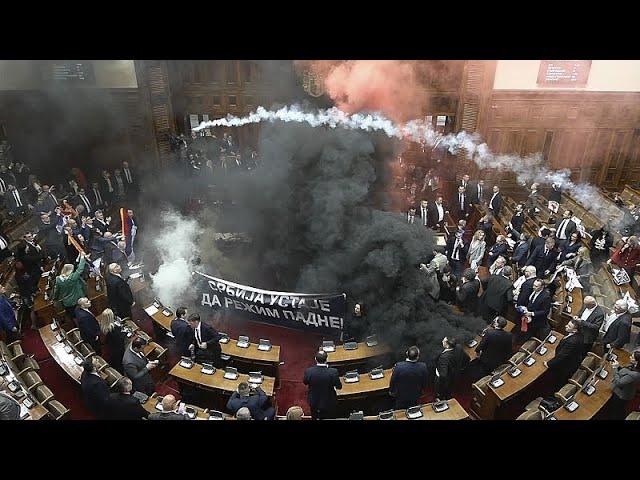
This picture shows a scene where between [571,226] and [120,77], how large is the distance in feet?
40.7

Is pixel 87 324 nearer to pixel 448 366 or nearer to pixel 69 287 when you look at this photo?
pixel 69 287

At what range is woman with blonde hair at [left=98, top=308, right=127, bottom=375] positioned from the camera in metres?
7.27

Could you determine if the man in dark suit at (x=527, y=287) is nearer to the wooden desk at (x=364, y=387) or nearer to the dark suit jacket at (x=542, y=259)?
the dark suit jacket at (x=542, y=259)

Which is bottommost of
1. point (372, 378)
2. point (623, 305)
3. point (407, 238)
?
point (372, 378)

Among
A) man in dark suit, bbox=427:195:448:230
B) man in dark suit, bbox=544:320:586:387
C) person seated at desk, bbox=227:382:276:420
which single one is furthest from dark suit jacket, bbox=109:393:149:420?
Result: man in dark suit, bbox=427:195:448:230

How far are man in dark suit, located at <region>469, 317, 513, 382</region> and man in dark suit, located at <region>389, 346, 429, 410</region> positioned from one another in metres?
1.18

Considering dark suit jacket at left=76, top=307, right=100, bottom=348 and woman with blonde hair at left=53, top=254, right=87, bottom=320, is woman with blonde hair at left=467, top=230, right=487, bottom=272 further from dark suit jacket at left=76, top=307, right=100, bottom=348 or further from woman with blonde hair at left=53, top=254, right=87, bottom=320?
woman with blonde hair at left=53, top=254, right=87, bottom=320

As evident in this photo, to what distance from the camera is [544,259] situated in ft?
31.1

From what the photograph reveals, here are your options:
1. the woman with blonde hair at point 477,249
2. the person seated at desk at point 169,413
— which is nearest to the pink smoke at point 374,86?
the woman with blonde hair at point 477,249

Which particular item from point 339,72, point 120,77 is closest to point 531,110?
point 339,72

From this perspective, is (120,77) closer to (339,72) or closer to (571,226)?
(339,72)

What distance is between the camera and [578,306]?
838cm

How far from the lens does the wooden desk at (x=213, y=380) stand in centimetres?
701

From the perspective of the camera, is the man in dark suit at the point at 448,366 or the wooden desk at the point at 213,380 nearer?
the man in dark suit at the point at 448,366
